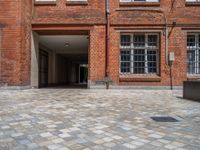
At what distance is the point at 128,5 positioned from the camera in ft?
44.1

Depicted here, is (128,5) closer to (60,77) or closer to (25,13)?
(25,13)

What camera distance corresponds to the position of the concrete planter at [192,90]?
844cm

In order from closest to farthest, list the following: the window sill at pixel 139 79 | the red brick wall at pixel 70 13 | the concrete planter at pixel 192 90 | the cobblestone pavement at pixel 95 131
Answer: the cobblestone pavement at pixel 95 131 → the concrete planter at pixel 192 90 → the window sill at pixel 139 79 → the red brick wall at pixel 70 13

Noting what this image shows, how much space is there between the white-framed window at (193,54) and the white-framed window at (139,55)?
1.87m

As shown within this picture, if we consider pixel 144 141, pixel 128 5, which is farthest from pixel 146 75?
pixel 144 141

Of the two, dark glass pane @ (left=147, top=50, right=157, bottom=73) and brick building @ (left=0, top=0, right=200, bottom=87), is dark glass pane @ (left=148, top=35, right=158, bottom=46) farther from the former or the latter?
dark glass pane @ (left=147, top=50, right=157, bottom=73)

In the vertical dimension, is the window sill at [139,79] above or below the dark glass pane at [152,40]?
below

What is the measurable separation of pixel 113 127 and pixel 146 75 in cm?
955

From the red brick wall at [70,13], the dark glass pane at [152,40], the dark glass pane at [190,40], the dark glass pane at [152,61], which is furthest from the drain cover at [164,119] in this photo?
the dark glass pane at [190,40]

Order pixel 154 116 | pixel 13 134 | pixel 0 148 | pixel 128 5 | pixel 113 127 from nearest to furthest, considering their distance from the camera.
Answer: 1. pixel 0 148
2. pixel 13 134
3. pixel 113 127
4. pixel 154 116
5. pixel 128 5

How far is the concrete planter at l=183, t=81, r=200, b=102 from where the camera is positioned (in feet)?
27.7

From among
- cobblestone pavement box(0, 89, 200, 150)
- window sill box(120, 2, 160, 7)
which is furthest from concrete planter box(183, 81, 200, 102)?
window sill box(120, 2, 160, 7)

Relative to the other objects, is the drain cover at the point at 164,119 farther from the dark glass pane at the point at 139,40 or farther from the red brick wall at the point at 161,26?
the dark glass pane at the point at 139,40

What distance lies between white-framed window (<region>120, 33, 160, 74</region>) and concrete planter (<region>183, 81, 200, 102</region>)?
450 centimetres
